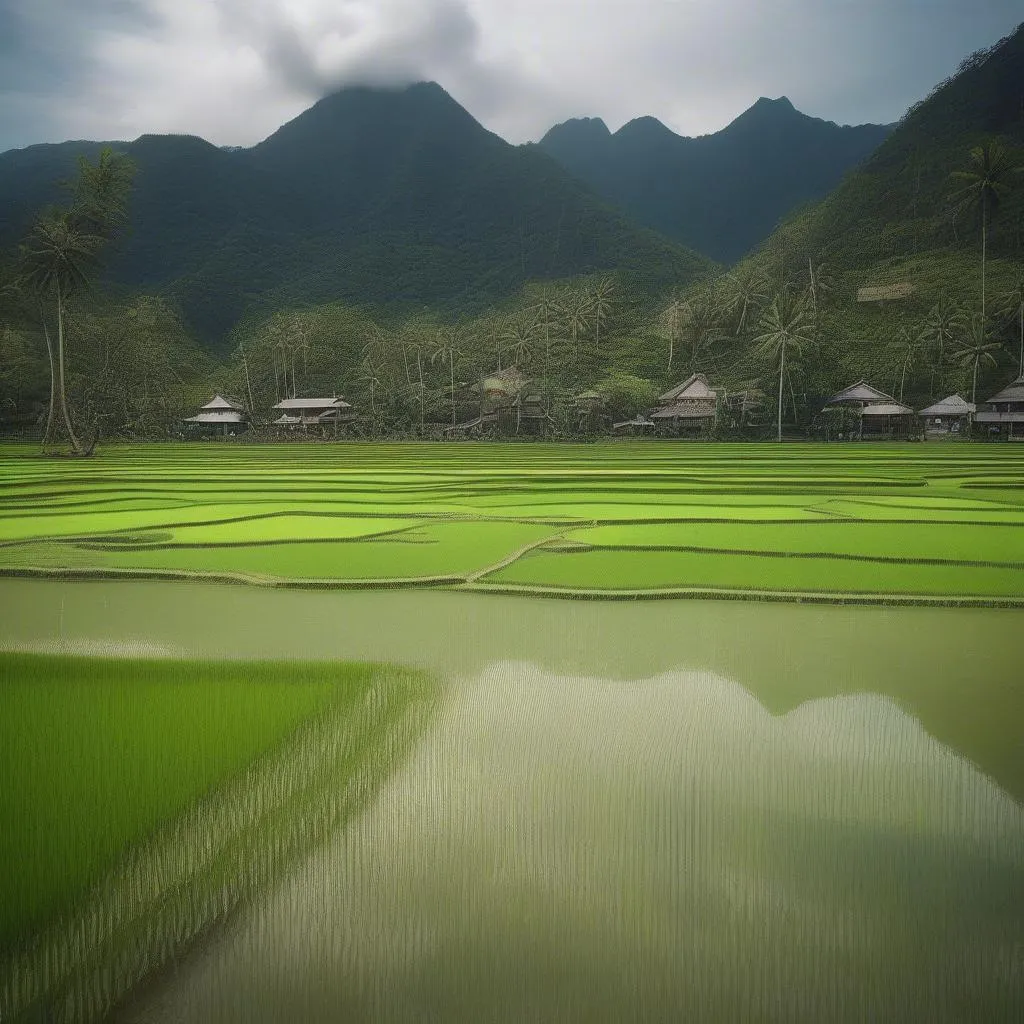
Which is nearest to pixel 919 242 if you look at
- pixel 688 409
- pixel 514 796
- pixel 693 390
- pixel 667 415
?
pixel 693 390

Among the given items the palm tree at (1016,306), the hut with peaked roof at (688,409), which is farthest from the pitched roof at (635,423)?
the palm tree at (1016,306)

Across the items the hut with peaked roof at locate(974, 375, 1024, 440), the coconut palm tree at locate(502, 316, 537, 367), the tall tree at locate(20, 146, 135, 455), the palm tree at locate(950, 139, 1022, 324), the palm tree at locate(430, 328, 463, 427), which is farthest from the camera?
the coconut palm tree at locate(502, 316, 537, 367)

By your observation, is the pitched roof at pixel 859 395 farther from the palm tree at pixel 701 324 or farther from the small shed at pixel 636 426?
the palm tree at pixel 701 324

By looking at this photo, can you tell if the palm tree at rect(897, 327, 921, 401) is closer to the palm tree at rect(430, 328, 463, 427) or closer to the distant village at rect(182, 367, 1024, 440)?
the distant village at rect(182, 367, 1024, 440)

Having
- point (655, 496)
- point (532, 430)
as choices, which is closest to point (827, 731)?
point (655, 496)

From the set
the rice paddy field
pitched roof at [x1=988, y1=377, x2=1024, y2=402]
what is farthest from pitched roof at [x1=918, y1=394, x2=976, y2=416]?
the rice paddy field

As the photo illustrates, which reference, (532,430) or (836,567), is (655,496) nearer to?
(836,567)
